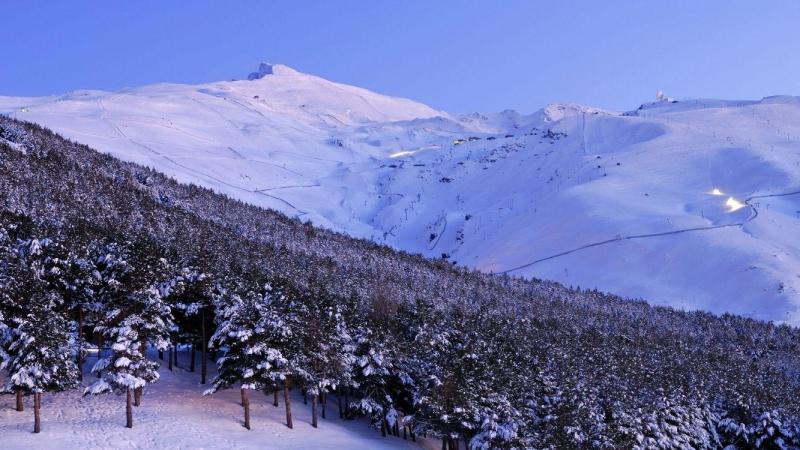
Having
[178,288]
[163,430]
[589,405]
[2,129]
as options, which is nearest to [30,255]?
[178,288]

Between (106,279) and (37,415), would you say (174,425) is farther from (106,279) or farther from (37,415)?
(106,279)

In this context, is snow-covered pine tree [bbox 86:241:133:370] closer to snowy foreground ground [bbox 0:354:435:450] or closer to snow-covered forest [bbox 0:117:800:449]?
snow-covered forest [bbox 0:117:800:449]

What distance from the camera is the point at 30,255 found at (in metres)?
51.4

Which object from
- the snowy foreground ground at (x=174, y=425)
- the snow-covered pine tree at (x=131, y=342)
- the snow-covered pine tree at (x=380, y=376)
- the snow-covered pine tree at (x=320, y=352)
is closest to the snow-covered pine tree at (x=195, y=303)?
the snowy foreground ground at (x=174, y=425)

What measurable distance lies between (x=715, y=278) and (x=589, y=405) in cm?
13427

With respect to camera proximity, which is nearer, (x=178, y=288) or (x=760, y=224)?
(x=178, y=288)

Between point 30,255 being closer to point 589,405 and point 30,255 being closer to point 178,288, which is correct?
point 178,288

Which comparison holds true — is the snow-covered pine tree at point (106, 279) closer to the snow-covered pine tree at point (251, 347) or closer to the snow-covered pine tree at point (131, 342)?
the snow-covered pine tree at point (131, 342)

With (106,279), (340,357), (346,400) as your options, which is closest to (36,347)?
(106,279)

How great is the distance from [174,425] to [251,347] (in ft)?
22.4

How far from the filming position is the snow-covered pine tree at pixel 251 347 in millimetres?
47844

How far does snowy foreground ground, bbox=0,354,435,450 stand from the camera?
42.6 m

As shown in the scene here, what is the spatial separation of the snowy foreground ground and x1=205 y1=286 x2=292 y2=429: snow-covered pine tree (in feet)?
7.87

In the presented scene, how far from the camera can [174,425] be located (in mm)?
46594
